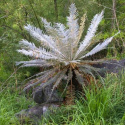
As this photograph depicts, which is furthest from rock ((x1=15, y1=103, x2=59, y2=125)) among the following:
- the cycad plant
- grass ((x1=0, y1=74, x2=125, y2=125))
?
the cycad plant

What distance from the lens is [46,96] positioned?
3828mm

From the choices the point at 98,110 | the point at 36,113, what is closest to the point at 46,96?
the point at 36,113

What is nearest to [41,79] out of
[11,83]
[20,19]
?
[11,83]

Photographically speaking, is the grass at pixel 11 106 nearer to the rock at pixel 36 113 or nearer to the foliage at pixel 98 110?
the rock at pixel 36 113

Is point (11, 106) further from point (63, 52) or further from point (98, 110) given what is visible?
point (98, 110)

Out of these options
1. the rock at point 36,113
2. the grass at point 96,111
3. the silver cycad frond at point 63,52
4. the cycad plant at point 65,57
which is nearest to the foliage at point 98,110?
the grass at point 96,111

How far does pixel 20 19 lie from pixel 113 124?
390 cm

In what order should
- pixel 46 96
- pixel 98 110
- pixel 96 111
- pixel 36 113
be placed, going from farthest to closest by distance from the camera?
pixel 46 96, pixel 36 113, pixel 96 111, pixel 98 110

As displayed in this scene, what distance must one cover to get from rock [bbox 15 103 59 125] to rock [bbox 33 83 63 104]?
0.42 feet

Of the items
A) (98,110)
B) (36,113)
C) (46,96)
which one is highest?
(46,96)

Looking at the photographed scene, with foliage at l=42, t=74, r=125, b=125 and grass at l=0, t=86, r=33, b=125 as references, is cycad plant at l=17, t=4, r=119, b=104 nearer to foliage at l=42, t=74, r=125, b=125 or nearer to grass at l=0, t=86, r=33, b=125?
foliage at l=42, t=74, r=125, b=125

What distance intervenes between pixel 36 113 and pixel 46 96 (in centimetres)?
38

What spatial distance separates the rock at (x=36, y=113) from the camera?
338cm

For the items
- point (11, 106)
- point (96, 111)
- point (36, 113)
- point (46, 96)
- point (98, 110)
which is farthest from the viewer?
point (11, 106)
